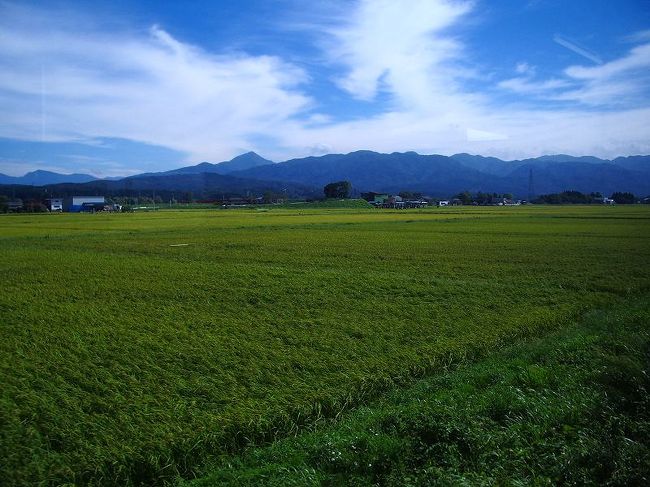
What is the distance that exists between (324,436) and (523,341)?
5571mm

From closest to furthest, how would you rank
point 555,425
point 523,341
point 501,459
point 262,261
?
point 501,459 < point 555,425 < point 523,341 < point 262,261

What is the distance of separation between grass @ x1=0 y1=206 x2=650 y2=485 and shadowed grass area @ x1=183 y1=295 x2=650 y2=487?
23.2 inches

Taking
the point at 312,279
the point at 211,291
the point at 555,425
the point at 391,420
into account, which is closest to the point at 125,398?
the point at 391,420

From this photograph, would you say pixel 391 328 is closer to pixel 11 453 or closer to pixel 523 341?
pixel 523 341

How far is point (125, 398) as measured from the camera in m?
6.05

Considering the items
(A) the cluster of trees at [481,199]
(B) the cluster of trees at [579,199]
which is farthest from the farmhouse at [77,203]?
(B) the cluster of trees at [579,199]

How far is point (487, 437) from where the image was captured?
486 centimetres

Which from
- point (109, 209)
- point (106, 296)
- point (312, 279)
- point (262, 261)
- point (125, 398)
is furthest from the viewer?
point (109, 209)

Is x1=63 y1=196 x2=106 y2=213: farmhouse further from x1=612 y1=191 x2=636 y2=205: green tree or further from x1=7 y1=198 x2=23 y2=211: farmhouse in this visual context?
x1=612 y1=191 x2=636 y2=205: green tree

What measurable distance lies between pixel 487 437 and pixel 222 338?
5.27 meters

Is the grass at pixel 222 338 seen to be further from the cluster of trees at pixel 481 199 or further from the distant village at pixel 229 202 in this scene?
the cluster of trees at pixel 481 199

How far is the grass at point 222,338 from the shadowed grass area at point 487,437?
589 millimetres

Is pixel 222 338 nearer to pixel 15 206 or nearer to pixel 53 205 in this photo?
pixel 15 206

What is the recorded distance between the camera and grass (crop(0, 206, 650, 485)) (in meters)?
5.16
